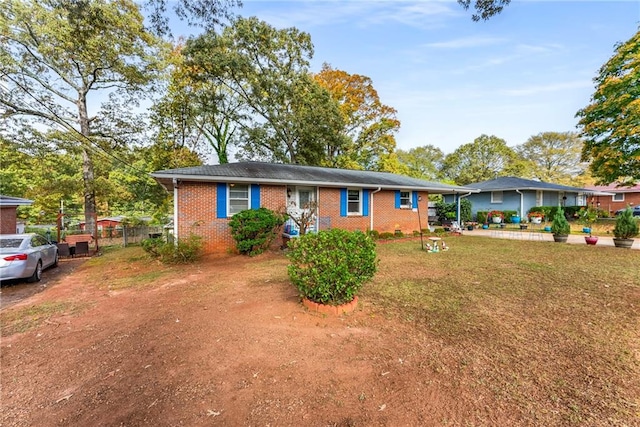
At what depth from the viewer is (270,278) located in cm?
618

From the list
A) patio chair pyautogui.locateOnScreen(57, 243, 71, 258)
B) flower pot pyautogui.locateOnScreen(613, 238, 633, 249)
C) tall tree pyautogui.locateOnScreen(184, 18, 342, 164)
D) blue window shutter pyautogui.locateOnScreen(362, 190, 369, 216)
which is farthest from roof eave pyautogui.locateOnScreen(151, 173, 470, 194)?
tall tree pyautogui.locateOnScreen(184, 18, 342, 164)

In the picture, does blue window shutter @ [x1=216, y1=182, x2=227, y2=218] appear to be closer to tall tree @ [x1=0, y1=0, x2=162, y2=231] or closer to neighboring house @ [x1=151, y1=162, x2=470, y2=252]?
neighboring house @ [x1=151, y1=162, x2=470, y2=252]

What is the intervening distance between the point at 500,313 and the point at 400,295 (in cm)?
154

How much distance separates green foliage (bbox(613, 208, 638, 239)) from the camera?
31.7 ft

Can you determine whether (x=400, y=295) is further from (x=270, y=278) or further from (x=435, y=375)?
(x=270, y=278)

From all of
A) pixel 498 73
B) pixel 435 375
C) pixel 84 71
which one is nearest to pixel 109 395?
pixel 435 375

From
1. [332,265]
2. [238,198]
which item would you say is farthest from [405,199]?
[332,265]

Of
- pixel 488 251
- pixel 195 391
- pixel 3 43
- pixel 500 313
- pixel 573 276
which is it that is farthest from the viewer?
pixel 3 43

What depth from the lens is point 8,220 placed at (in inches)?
517

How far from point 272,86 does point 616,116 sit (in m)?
21.8

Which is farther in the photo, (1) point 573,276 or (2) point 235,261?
(2) point 235,261

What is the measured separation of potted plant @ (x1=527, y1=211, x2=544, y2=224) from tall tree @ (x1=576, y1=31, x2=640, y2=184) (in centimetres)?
417

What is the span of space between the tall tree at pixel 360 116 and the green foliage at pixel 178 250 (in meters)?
17.8

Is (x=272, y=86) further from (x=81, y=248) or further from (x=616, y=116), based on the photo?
(x=616, y=116)
